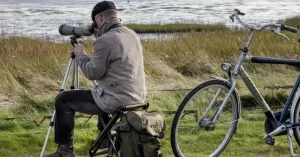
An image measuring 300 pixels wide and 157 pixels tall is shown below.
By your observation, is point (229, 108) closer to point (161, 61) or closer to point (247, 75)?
point (247, 75)

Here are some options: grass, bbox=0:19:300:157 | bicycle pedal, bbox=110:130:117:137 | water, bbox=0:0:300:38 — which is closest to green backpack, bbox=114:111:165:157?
bicycle pedal, bbox=110:130:117:137

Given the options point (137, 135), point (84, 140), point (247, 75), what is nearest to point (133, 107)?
point (137, 135)

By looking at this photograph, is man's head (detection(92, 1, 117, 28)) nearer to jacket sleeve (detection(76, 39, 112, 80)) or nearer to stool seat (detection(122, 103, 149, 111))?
jacket sleeve (detection(76, 39, 112, 80))

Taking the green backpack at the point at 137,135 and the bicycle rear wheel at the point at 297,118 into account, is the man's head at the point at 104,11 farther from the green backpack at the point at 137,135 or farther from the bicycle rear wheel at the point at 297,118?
the bicycle rear wheel at the point at 297,118

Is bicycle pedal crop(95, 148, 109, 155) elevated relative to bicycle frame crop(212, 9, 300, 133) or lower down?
lower down

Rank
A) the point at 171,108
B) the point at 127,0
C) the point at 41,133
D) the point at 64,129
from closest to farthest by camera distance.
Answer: the point at 64,129
the point at 41,133
the point at 171,108
the point at 127,0

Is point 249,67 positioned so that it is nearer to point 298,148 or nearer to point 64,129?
point 298,148

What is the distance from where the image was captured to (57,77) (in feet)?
32.4

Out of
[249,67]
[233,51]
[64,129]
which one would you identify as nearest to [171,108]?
[64,129]

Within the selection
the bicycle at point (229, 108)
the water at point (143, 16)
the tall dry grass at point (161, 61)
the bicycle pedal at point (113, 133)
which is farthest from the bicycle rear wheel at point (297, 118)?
the water at point (143, 16)

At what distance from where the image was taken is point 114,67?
4234mm

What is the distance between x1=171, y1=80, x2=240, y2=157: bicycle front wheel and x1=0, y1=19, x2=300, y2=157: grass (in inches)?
8.0

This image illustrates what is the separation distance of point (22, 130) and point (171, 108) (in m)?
2.04

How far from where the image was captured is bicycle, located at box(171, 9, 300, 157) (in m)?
4.36
